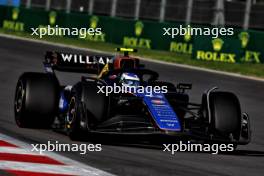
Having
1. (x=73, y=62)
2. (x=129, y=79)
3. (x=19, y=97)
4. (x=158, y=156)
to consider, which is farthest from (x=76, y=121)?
(x=73, y=62)

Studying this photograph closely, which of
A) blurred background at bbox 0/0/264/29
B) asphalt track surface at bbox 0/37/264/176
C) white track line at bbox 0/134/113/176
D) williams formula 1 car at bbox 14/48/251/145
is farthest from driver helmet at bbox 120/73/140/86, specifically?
blurred background at bbox 0/0/264/29

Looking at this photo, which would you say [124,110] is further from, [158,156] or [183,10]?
[183,10]

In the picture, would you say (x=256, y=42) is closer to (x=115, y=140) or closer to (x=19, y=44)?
(x=19, y=44)

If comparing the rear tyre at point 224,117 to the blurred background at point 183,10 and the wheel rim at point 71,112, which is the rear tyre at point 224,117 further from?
the blurred background at point 183,10

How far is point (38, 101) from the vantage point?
11.2m

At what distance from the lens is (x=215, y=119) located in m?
10.7

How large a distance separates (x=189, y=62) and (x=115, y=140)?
18.3 m

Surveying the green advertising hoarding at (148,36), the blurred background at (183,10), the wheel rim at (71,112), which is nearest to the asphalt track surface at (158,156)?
the wheel rim at (71,112)

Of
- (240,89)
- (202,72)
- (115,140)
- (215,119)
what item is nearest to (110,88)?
(115,140)

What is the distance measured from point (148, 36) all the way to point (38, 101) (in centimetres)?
2283

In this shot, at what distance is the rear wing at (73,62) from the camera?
12961 mm

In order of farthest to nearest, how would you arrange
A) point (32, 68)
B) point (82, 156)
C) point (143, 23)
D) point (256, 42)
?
point (143, 23) < point (256, 42) < point (32, 68) < point (82, 156)

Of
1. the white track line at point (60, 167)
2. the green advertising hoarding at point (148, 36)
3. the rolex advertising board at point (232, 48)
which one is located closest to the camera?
the white track line at point (60, 167)

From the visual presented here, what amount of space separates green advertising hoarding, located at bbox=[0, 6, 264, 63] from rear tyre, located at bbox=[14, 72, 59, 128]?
17288mm
